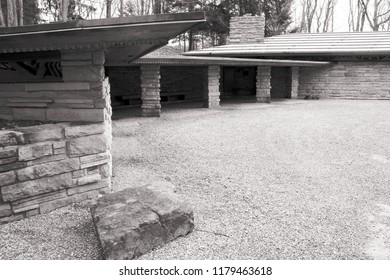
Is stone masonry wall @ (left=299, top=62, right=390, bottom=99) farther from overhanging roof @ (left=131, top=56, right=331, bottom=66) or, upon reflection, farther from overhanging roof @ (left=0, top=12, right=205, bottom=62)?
overhanging roof @ (left=0, top=12, right=205, bottom=62)

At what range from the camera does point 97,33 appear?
339cm

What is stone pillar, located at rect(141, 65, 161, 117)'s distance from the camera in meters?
10.5

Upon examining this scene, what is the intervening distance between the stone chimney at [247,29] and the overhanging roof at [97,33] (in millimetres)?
15878

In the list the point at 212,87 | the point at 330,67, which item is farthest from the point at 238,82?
the point at 212,87

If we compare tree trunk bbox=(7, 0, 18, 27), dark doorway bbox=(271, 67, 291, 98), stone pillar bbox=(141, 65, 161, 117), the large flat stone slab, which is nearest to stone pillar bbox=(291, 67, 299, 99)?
dark doorway bbox=(271, 67, 291, 98)

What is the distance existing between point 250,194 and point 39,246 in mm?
2607

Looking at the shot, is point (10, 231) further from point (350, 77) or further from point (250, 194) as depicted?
point (350, 77)

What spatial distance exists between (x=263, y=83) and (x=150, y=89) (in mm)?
6077

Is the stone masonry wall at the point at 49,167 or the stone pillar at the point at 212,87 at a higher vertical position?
the stone pillar at the point at 212,87

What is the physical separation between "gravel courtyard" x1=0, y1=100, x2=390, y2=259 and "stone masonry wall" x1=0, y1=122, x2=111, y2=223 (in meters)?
0.19

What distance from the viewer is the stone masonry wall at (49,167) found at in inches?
134

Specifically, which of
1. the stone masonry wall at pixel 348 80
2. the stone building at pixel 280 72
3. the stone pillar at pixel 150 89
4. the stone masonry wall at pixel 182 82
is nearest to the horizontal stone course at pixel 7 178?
the stone pillar at pixel 150 89

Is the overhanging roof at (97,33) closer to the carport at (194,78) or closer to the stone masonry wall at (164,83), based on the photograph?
the carport at (194,78)

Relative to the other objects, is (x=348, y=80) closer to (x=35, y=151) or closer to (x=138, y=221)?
(x=138, y=221)
